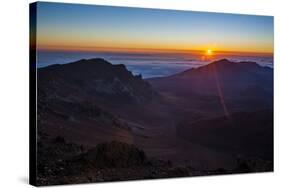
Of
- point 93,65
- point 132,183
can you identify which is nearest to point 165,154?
point 132,183

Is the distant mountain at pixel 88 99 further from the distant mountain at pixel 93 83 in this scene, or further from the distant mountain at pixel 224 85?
the distant mountain at pixel 224 85

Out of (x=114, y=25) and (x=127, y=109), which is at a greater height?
(x=114, y=25)

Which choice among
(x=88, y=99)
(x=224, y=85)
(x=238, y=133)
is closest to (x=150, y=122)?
(x=88, y=99)

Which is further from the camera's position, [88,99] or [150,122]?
[150,122]

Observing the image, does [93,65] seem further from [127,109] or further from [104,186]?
[104,186]

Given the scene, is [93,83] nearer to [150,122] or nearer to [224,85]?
[150,122]

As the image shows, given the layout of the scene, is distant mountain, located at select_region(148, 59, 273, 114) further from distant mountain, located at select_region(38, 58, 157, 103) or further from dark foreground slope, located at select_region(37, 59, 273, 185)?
distant mountain, located at select_region(38, 58, 157, 103)
